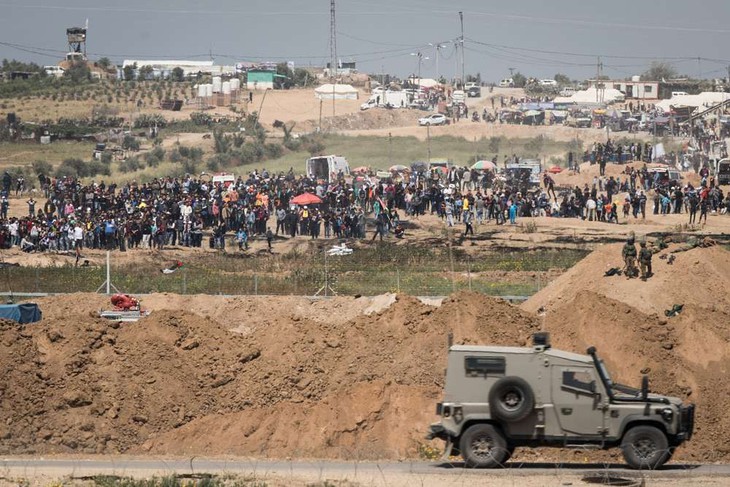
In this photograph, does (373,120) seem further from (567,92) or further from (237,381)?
(237,381)

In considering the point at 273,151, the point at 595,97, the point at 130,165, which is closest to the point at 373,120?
the point at 273,151

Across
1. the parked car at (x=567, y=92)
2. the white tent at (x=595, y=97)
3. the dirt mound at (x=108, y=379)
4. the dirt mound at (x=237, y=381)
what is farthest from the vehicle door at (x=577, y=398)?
the parked car at (x=567, y=92)

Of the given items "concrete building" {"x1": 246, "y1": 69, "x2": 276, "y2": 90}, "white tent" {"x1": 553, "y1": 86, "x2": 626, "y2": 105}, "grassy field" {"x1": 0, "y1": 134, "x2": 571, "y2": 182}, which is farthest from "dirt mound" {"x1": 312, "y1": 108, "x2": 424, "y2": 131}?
"concrete building" {"x1": 246, "y1": 69, "x2": 276, "y2": 90}

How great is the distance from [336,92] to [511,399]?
109m

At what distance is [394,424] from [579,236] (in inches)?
1160

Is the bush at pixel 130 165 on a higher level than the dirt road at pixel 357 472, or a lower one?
higher

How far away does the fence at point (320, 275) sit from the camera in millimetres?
41812

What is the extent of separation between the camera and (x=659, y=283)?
33844 millimetres

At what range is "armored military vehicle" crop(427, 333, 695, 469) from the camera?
19.8 meters

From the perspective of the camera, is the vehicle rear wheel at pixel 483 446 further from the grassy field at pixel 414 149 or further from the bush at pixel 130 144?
the bush at pixel 130 144

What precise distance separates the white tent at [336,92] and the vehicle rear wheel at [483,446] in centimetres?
10473

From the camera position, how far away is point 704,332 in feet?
87.8

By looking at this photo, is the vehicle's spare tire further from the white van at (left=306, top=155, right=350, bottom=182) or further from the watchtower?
the watchtower

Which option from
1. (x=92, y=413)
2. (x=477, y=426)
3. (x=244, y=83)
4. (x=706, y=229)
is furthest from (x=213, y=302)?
(x=244, y=83)
